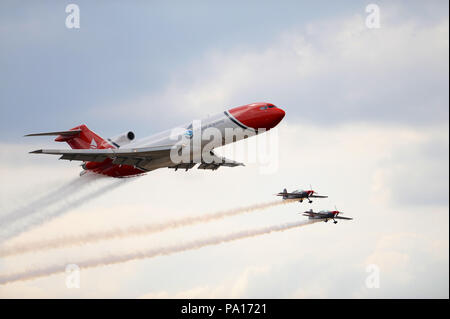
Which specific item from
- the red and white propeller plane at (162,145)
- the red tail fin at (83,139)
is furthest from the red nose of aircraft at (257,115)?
the red tail fin at (83,139)

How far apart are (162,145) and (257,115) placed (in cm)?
1012

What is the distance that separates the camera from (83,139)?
67938mm

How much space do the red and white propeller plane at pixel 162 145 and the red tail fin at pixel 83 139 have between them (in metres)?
3.27

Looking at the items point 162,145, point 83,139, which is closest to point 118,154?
point 162,145

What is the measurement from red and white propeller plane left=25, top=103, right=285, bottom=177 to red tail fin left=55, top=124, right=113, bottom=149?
327 centimetres

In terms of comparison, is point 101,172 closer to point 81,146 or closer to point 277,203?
point 81,146

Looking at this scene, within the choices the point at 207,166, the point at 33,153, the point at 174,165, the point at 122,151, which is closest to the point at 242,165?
the point at 207,166

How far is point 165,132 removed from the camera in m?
60.4

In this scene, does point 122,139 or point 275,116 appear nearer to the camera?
point 275,116

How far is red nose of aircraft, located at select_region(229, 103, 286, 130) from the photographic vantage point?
57562 mm

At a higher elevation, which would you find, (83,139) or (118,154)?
(83,139)

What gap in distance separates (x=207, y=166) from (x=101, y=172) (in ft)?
39.0

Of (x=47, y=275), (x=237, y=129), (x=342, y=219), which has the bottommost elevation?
(x=47, y=275)

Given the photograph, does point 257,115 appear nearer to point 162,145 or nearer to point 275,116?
point 275,116
